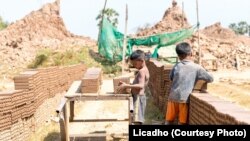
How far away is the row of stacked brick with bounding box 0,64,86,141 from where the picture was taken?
7.32 meters

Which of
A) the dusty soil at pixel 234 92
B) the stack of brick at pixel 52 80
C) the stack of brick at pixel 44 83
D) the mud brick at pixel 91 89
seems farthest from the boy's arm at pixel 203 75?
the stack of brick at pixel 52 80

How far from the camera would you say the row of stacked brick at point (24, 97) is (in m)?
7.32

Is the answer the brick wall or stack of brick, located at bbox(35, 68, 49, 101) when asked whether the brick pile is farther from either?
the brick wall

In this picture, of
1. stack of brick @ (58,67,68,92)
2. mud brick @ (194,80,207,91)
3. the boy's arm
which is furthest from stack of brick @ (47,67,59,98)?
the boy's arm

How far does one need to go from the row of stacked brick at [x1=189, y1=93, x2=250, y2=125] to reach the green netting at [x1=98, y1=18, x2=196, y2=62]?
16.7 m

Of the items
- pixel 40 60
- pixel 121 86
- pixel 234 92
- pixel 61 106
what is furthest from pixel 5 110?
pixel 40 60

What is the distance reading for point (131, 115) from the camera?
241 inches

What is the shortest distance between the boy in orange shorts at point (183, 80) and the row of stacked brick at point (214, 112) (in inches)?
4.0

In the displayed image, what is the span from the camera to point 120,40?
21.9 meters

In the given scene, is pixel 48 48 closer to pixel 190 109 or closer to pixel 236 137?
pixel 190 109

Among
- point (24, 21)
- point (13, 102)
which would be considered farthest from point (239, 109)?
point (24, 21)

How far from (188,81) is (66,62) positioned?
61.2 ft

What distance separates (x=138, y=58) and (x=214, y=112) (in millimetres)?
1883

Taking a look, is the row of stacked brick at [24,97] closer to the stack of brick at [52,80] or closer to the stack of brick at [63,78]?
the stack of brick at [52,80]
